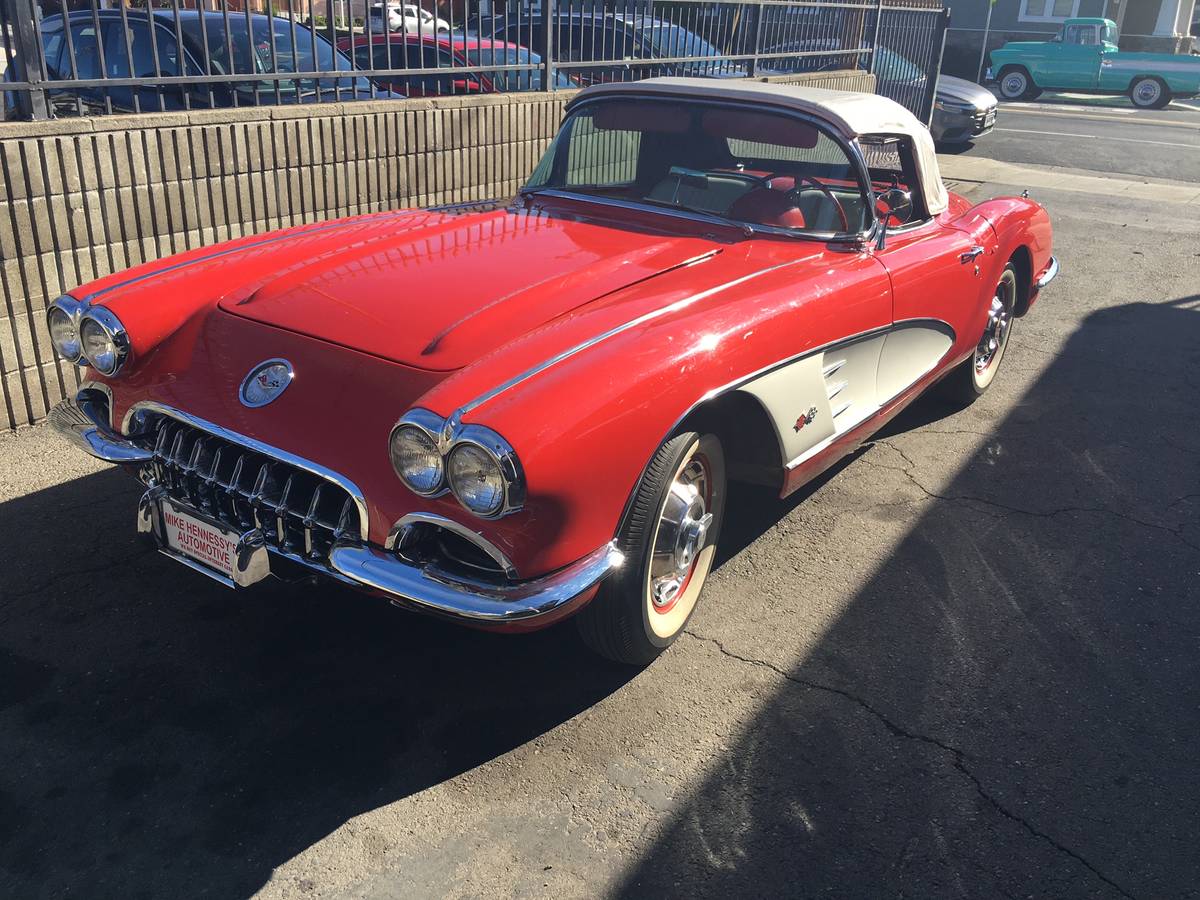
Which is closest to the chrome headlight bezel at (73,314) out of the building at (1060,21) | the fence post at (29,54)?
the fence post at (29,54)

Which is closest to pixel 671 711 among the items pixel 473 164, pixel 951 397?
pixel 951 397

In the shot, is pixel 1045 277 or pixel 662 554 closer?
pixel 662 554

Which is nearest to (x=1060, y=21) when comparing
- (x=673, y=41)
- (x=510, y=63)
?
(x=673, y=41)

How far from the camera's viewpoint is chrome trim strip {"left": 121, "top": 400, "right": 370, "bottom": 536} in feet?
8.91

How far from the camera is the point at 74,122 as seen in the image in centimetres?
464

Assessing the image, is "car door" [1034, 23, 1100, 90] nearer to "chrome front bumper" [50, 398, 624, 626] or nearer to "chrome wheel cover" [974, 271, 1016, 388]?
"chrome wheel cover" [974, 271, 1016, 388]

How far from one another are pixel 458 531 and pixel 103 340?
1.45m

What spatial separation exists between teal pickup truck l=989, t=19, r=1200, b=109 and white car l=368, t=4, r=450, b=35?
21.0 meters

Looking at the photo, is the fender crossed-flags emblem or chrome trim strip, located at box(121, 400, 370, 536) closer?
chrome trim strip, located at box(121, 400, 370, 536)

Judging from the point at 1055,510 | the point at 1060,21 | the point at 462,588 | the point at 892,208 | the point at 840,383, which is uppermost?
the point at 1060,21

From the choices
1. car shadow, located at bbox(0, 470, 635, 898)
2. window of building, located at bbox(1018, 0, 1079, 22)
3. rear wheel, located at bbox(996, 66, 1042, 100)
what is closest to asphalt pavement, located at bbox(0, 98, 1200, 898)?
car shadow, located at bbox(0, 470, 635, 898)

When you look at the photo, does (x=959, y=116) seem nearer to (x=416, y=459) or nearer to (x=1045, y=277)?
(x=1045, y=277)

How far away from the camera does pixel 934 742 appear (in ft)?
9.73

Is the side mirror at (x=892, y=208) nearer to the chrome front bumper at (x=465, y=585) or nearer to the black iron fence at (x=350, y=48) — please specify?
the chrome front bumper at (x=465, y=585)
